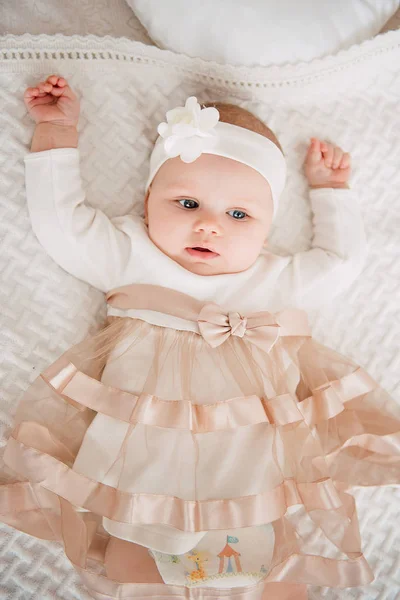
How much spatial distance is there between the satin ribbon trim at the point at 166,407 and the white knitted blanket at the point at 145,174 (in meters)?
0.10

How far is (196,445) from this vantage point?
120 cm

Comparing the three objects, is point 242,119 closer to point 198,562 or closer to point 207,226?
point 207,226

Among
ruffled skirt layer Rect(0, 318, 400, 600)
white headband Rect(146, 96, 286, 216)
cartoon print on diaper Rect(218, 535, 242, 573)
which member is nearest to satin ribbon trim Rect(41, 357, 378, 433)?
ruffled skirt layer Rect(0, 318, 400, 600)

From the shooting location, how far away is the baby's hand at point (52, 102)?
1.35 m

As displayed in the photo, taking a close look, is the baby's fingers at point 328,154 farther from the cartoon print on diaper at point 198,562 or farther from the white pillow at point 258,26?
the cartoon print on diaper at point 198,562

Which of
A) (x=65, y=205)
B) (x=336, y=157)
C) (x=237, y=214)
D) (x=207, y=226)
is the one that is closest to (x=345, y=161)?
(x=336, y=157)

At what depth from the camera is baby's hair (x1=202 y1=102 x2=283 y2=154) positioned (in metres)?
1.40

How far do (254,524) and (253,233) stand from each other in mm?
619

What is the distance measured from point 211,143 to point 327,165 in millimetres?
355

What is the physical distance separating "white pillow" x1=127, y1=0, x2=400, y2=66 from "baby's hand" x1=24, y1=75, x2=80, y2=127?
0.31m

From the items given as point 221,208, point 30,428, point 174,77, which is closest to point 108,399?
point 30,428

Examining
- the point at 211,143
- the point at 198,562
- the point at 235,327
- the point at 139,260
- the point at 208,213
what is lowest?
the point at 198,562

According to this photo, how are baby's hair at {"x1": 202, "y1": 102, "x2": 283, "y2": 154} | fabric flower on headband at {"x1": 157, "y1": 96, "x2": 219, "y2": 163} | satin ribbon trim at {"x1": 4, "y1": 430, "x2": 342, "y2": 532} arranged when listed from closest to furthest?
1. satin ribbon trim at {"x1": 4, "y1": 430, "x2": 342, "y2": 532}
2. fabric flower on headband at {"x1": 157, "y1": 96, "x2": 219, "y2": 163}
3. baby's hair at {"x1": 202, "y1": 102, "x2": 283, "y2": 154}

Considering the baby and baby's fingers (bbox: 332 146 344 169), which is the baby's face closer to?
the baby
